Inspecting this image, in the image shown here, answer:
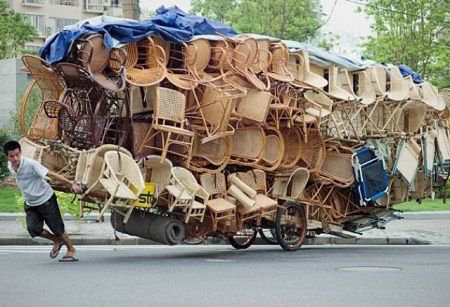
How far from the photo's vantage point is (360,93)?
19.4m

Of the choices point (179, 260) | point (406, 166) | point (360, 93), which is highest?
point (360, 93)

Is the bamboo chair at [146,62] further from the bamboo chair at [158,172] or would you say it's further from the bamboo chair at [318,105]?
the bamboo chair at [318,105]

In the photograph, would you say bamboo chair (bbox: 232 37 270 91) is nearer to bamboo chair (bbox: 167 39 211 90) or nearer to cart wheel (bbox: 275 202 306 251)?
bamboo chair (bbox: 167 39 211 90)

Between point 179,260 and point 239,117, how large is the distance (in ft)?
8.65

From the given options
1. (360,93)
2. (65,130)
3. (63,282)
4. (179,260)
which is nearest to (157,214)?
(179,260)

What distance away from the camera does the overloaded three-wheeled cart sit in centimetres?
1550

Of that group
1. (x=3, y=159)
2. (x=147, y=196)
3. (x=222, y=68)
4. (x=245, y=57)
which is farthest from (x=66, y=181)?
(x=3, y=159)

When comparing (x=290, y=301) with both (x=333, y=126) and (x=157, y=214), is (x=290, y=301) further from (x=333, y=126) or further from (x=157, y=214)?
(x=333, y=126)

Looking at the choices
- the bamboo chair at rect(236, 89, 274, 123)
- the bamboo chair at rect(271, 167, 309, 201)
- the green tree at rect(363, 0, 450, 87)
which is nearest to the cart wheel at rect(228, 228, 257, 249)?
the bamboo chair at rect(271, 167, 309, 201)

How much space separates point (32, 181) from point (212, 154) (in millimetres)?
3113

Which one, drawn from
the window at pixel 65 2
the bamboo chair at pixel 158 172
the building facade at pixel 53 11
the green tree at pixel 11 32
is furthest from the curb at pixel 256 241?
the window at pixel 65 2

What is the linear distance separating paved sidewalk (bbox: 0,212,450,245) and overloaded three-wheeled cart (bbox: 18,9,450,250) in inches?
87.1

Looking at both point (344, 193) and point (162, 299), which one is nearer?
point (162, 299)

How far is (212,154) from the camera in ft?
54.9
